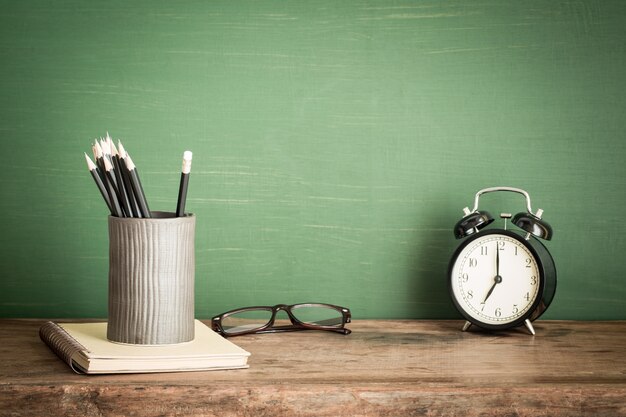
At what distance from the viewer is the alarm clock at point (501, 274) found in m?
1.40

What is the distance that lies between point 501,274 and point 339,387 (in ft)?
1.62

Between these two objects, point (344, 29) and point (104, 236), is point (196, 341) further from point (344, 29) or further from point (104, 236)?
point (344, 29)

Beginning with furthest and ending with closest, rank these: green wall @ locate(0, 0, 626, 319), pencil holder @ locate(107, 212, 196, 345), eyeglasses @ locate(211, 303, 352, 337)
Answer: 1. green wall @ locate(0, 0, 626, 319)
2. eyeglasses @ locate(211, 303, 352, 337)
3. pencil holder @ locate(107, 212, 196, 345)

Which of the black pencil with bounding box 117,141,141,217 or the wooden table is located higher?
the black pencil with bounding box 117,141,141,217

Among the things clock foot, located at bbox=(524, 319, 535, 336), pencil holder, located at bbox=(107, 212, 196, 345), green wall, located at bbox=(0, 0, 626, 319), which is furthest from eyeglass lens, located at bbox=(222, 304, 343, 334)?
clock foot, located at bbox=(524, 319, 535, 336)

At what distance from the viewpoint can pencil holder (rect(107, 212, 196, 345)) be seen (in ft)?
3.88

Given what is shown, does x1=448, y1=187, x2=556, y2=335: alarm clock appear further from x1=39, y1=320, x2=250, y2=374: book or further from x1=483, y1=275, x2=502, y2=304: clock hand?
x1=39, y1=320, x2=250, y2=374: book

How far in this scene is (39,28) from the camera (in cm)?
153

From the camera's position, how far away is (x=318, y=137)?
155 cm

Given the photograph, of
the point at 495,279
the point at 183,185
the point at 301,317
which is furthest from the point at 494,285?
the point at 183,185

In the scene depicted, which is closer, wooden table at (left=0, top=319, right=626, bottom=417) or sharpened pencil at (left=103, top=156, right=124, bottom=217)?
wooden table at (left=0, top=319, right=626, bottom=417)

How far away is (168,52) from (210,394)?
0.78 m

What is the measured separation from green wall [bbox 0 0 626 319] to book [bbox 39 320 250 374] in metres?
0.38

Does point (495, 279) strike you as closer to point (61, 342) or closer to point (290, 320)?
point (290, 320)
